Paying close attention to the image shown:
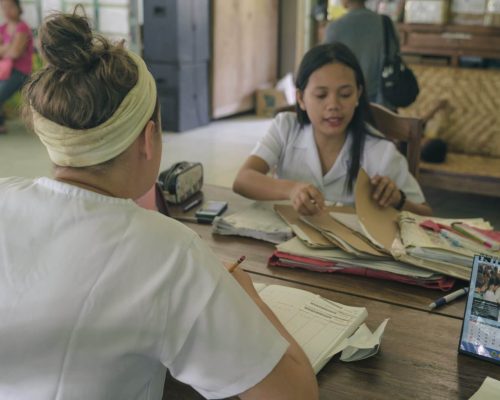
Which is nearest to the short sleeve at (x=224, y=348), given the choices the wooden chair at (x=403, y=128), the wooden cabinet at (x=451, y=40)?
the wooden chair at (x=403, y=128)

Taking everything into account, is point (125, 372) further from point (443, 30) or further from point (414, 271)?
point (443, 30)

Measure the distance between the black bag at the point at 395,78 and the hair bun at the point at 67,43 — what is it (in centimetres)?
251

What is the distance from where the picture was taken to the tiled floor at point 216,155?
388cm

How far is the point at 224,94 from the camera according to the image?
6414 mm

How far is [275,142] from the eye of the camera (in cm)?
202

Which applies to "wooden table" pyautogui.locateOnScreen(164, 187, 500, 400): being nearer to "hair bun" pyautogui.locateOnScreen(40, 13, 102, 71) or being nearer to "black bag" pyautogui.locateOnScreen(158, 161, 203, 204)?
"black bag" pyautogui.locateOnScreen(158, 161, 203, 204)

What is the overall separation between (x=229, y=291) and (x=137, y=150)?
0.23 metres

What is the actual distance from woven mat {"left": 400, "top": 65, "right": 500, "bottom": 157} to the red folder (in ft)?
9.32

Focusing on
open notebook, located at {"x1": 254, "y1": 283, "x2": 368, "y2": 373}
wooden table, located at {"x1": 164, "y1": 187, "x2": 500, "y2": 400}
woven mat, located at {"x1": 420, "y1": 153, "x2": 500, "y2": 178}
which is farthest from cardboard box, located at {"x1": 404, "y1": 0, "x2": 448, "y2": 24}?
open notebook, located at {"x1": 254, "y1": 283, "x2": 368, "y2": 373}

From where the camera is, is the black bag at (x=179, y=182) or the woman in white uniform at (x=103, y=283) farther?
the black bag at (x=179, y=182)

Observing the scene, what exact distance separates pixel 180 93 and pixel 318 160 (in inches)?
157

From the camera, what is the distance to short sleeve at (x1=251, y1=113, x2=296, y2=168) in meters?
1.99

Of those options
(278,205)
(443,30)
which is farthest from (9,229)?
(443,30)

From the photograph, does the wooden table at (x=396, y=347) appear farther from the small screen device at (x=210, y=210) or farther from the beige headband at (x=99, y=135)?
the beige headband at (x=99, y=135)
